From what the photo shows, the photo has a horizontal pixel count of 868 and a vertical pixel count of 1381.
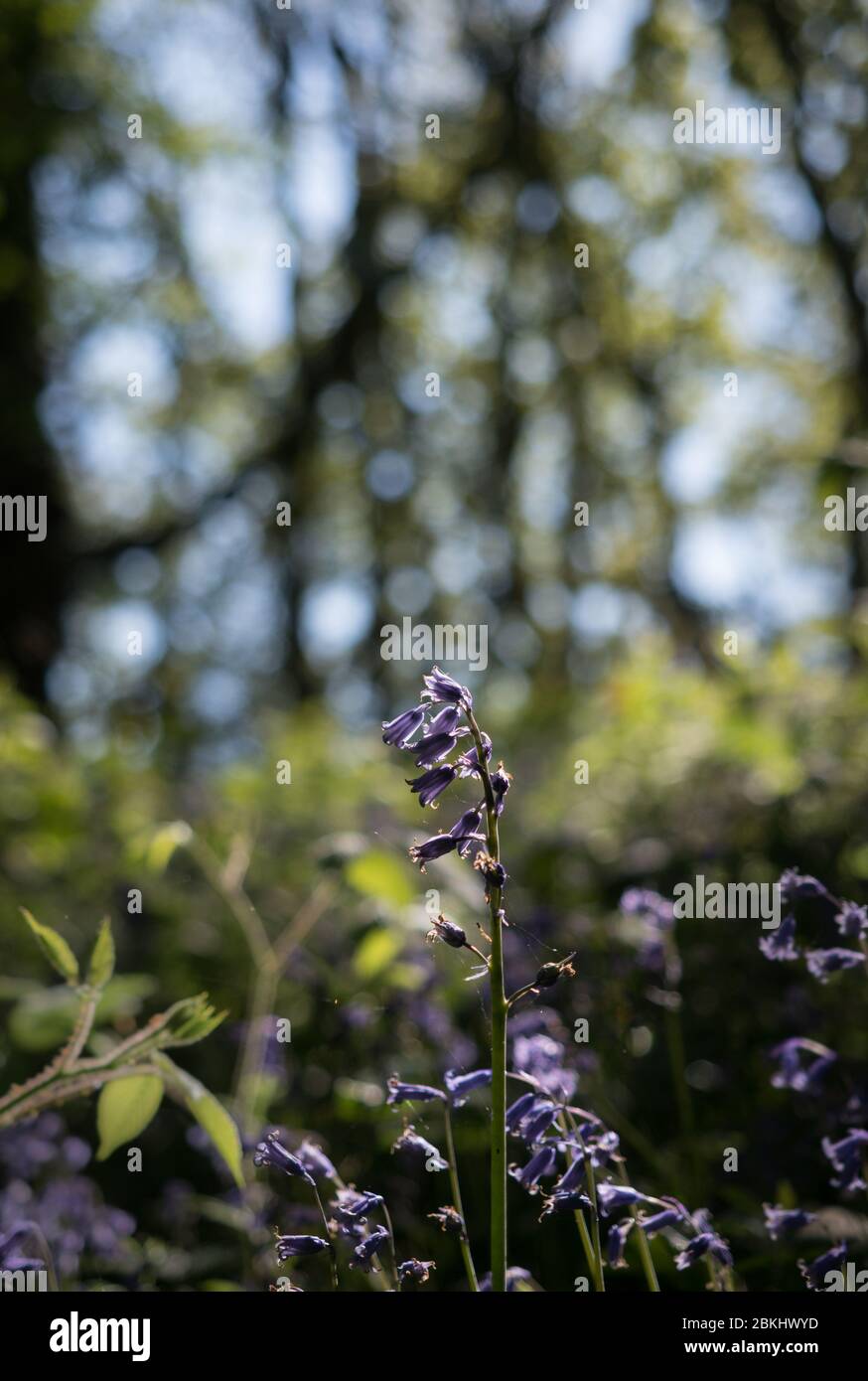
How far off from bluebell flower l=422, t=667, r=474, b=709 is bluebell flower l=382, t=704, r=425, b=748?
0.03 m

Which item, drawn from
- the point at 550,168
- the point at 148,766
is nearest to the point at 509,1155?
the point at 148,766

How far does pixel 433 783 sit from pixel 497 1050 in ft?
0.96

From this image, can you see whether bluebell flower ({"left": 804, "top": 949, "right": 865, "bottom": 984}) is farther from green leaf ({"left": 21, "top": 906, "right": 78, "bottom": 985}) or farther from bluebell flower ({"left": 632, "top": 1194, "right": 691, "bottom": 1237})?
green leaf ({"left": 21, "top": 906, "right": 78, "bottom": 985})

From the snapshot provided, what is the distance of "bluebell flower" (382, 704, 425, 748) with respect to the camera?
1.33 m

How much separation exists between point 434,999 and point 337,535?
19.4 m

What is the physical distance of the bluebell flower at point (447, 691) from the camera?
4.40 ft

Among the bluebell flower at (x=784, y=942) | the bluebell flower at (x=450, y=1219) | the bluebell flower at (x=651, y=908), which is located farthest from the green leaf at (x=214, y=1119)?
the bluebell flower at (x=651, y=908)

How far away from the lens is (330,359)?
48.1 feet

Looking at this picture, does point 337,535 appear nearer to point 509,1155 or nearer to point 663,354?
point 663,354

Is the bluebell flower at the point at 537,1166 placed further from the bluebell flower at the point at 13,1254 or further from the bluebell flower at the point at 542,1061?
the bluebell flower at the point at 13,1254

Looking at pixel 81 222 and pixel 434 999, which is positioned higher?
pixel 81 222

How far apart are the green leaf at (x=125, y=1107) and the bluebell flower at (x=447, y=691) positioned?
61 centimetres

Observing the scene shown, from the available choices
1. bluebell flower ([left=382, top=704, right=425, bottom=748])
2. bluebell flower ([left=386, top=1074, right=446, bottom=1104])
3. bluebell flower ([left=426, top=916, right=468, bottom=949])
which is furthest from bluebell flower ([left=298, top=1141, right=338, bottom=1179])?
bluebell flower ([left=382, top=704, right=425, bottom=748])
